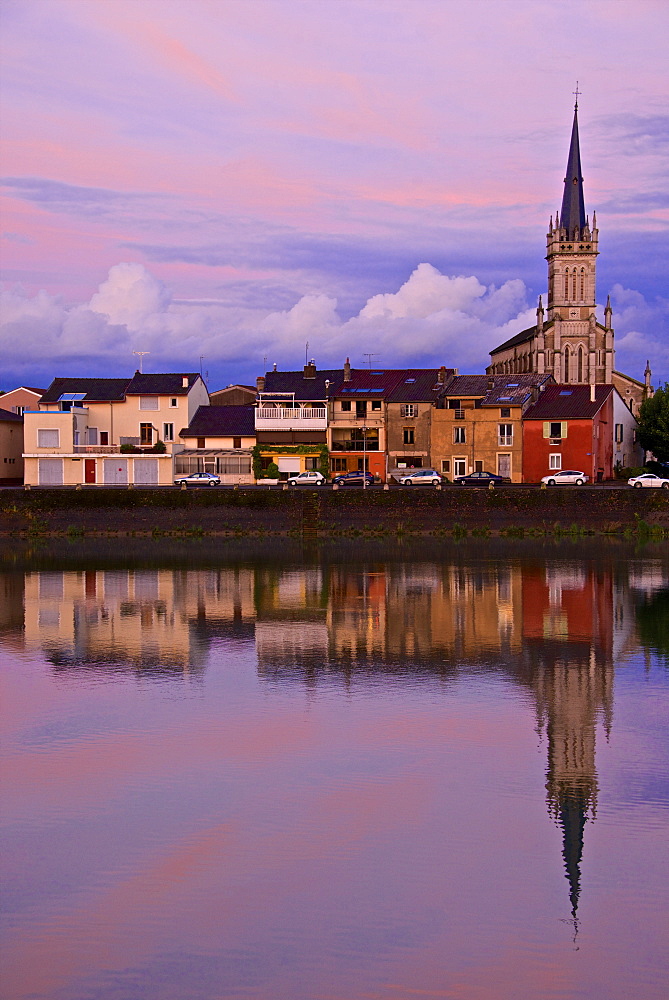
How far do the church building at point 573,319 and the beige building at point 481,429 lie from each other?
40.9m

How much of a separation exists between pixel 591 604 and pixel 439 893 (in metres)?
24.4

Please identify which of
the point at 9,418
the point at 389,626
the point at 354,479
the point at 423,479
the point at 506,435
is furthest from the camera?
the point at 9,418

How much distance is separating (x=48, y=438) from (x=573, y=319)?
2650 inches

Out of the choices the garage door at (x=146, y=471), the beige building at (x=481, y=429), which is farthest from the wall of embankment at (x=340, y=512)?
the beige building at (x=481, y=429)

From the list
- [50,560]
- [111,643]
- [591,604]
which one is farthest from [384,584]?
[50,560]

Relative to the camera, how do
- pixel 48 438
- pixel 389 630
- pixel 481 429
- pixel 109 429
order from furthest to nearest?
pixel 109 429
pixel 481 429
pixel 48 438
pixel 389 630

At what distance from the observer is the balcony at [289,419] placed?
80688 millimetres

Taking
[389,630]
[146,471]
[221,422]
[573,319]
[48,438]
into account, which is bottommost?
[389,630]

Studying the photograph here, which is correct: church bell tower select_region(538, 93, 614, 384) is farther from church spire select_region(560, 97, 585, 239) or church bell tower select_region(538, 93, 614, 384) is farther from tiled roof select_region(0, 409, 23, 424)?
tiled roof select_region(0, 409, 23, 424)

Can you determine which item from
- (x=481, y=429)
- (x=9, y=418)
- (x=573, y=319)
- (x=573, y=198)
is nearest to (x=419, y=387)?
(x=481, y=429)

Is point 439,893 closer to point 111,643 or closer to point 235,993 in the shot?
point 235,993

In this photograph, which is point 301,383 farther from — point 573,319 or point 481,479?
point 573,319

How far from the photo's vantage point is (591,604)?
121ft

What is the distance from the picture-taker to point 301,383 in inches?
3364
